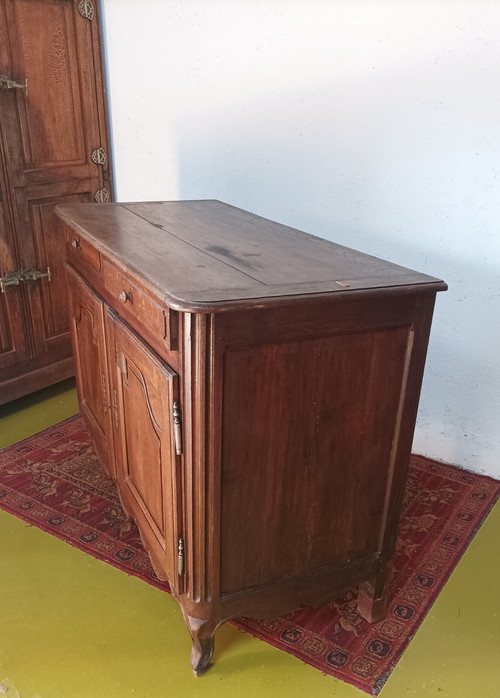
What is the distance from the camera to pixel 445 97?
6.98 feet

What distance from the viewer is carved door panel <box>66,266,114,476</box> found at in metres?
2.02

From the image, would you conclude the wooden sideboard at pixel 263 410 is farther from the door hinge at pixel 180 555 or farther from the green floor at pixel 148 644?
the green floor at pixel 148 644

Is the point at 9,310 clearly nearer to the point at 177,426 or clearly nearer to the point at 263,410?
the point at 177,426

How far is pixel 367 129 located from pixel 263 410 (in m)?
1.44

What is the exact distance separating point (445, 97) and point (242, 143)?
951mm

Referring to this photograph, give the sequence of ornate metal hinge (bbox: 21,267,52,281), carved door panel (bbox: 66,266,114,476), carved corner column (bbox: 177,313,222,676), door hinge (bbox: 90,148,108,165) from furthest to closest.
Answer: door hinge (bbox: 90,148,108,165)
ornate metal hinge (bbox: 21,267,52,281)
carved door panel (bbox: 66,266,114,476)
carved corner column (bbox: 177,313,222,676)

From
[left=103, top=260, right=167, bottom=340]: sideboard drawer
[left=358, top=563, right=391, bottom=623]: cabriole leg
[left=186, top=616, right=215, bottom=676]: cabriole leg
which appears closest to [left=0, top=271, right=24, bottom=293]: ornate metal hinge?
[left=103, top=260, right=167, bottom=340]: sideboard drawer

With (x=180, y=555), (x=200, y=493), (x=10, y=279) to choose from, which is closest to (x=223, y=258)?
(x=200, y=493)

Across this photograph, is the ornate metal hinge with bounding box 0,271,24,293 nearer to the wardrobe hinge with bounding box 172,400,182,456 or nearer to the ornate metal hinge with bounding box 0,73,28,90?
the ornate metal hinge with bounding box 0,73,28,90

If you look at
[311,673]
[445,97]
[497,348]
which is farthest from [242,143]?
[311,673]

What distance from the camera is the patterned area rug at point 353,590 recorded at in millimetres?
1680

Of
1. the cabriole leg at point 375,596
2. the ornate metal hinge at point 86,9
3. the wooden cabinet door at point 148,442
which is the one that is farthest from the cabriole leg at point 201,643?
the ornate metal hinge at point 86,9

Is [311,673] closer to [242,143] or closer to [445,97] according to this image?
[445,97]

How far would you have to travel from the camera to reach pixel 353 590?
189 cm
